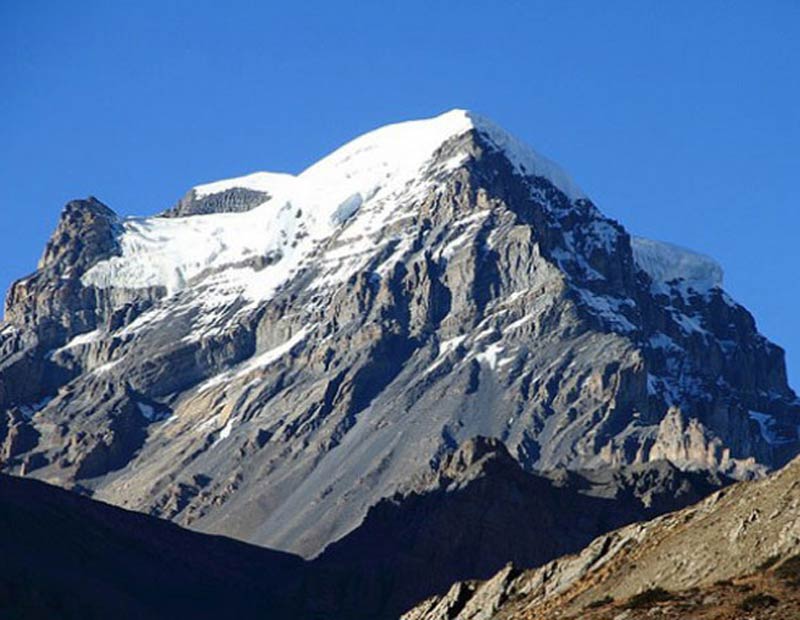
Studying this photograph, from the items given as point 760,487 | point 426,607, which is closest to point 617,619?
point 760,487

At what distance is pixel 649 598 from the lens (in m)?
79.8

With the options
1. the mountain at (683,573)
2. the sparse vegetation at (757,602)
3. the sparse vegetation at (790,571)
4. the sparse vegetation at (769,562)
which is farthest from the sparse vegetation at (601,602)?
the sparse vegetation at (757,602)

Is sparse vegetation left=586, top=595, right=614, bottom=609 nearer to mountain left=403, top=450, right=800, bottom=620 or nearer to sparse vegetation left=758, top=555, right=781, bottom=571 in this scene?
mountain left=403, top=450, right=800, bottom=620

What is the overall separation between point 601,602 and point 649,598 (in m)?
4.18

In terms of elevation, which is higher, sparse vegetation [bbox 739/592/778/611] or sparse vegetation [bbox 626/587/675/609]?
sparse vegetation [bbox 626/587/675/609]

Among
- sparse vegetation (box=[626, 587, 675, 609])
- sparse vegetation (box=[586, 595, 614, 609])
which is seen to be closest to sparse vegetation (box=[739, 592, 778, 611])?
sparse vegetation (box=[626, 587, 675, 609])

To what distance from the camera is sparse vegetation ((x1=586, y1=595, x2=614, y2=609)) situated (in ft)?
272

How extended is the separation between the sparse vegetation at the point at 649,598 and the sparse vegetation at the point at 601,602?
1522 mm

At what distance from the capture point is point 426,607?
102375 mm

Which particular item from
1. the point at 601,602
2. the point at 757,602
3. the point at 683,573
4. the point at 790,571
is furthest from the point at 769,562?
the point at 601,602

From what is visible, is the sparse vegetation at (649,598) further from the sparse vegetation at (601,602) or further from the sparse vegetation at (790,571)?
the sparse vegetation at (790,571)

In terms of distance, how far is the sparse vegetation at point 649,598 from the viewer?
7806 cm

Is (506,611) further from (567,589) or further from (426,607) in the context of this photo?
(426,607)

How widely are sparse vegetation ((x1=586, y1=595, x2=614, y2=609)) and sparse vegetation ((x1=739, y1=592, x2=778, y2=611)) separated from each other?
9.73 metres
